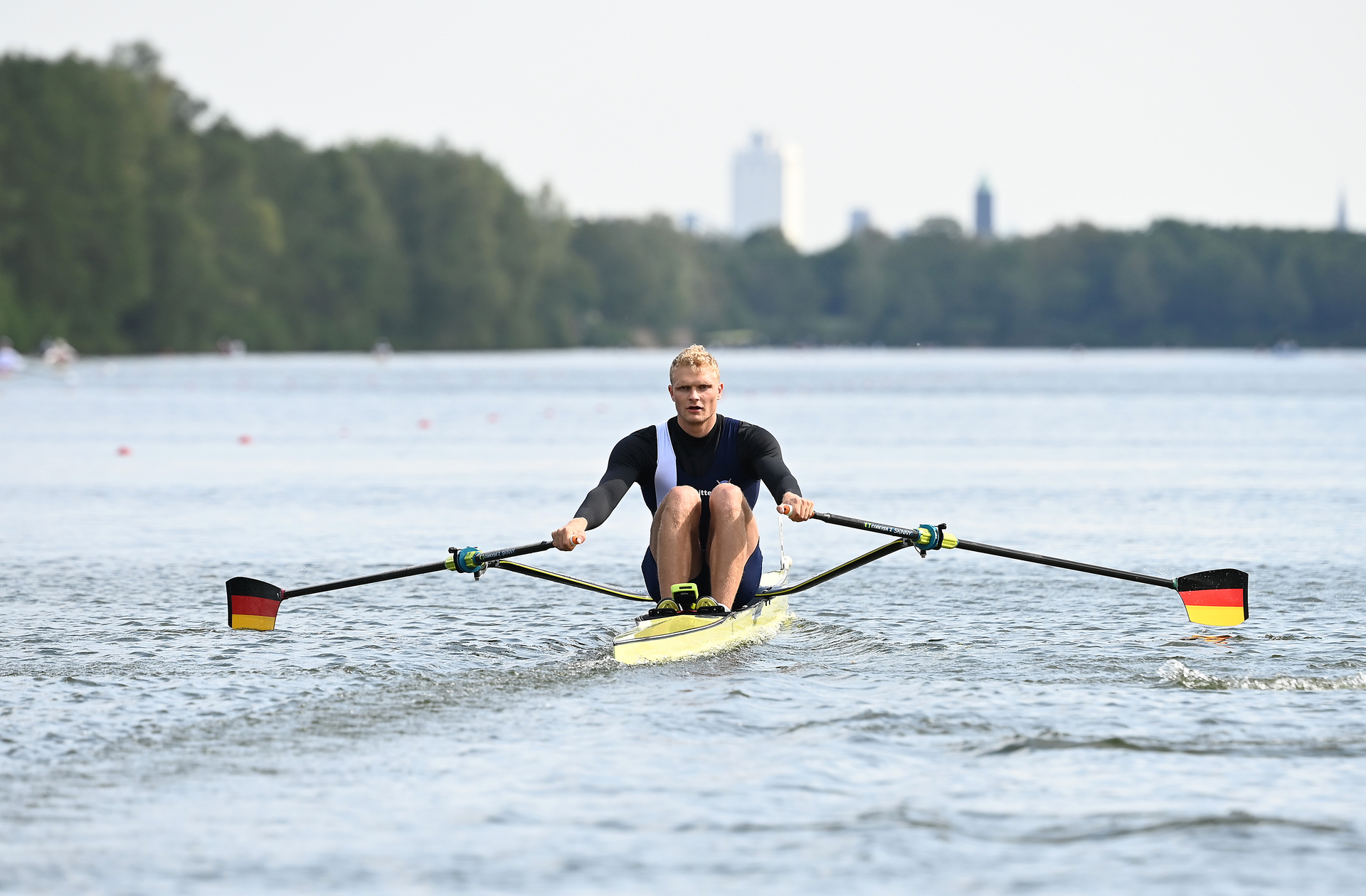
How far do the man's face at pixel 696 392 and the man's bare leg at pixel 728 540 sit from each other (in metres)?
0.41

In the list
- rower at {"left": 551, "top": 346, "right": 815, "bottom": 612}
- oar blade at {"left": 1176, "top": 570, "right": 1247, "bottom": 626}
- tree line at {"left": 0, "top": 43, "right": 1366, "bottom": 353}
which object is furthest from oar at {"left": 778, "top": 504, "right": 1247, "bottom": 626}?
tree line at {"left": 0, "top": 43, "right": 1366, "bottom": 353}

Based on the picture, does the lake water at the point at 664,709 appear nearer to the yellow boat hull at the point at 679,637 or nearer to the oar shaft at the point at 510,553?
the yellow boat hull at the point at 679,637

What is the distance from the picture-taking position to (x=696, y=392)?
10180 millimetres

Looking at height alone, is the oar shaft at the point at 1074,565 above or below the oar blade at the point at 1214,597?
above

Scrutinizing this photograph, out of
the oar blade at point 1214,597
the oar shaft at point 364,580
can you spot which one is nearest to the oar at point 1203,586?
the oar blade at point 1214,597

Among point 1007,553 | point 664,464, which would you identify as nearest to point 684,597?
point 664,464

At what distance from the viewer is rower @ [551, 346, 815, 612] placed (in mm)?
10203

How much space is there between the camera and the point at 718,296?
188 metres

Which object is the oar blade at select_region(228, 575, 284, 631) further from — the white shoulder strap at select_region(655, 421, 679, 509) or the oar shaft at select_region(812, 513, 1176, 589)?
the oar shaft at select_region(812, 513, 1176, 589)

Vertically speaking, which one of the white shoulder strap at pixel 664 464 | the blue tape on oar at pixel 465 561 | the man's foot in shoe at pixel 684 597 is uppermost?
the white shoulder strap at pixel 664 464

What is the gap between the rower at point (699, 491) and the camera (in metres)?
10.2

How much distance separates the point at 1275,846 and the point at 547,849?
2460 millimetres

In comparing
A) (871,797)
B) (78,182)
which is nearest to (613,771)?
(871,797)

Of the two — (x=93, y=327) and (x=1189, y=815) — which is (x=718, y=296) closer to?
(x=93, y=327)
